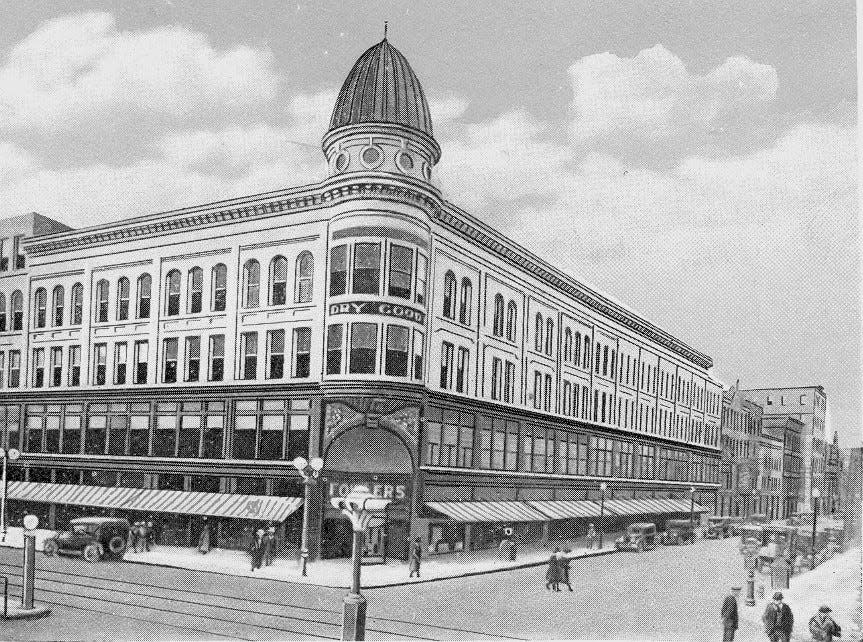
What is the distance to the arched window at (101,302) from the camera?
29016 millimetres

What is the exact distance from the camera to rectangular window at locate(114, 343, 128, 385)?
29.9 m

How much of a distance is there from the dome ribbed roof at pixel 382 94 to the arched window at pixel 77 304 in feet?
37.3

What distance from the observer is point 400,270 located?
85.4 ft

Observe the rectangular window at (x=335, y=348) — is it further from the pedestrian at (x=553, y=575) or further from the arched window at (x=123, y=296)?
the pedestrian at (x=553, y=575)

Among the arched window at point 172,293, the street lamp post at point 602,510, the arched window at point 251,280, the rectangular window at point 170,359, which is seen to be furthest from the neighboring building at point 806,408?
the rectangular window at point 170,359

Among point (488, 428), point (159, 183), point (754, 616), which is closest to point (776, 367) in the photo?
point (754, 616)

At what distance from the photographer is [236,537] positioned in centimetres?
2900

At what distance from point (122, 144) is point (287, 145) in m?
4.39

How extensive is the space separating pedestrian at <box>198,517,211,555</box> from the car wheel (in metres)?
3.02

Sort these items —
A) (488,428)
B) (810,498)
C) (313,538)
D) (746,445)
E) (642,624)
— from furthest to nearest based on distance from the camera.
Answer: (746,445)
(810,498)
(488,428)
(313,538)
(642,624)

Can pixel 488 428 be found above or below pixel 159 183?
below

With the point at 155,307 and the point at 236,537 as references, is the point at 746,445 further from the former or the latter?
the point at 155,307

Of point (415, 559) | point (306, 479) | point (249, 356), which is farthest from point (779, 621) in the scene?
point (249, 356)

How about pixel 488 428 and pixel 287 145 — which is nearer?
pixel 287 145
